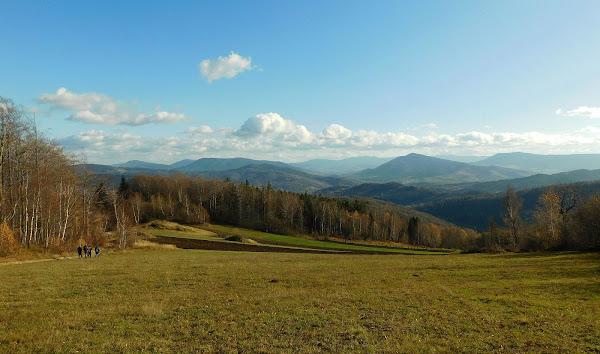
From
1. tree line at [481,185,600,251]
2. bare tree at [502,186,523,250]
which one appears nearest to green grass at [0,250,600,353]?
tree line at [481,185,600,251]

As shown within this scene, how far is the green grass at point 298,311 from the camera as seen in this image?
483 inches

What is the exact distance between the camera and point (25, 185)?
140 feet

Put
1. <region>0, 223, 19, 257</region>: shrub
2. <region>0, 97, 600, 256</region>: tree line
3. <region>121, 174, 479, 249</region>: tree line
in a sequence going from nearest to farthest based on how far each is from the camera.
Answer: <region>0, 223, 19, 257</region>: shrub
<region>0, 97, 600, 256</region>: tree line
<region>121, 174, 479, 249</region>: tree line

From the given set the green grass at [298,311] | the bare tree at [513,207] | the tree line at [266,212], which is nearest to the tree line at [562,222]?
the bare tree at [513,207]

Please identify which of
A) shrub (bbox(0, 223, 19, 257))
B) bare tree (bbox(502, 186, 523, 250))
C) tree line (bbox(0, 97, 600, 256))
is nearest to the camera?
shrub (bbox(0, 223, 19, 257))

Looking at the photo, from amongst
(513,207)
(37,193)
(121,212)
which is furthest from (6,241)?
(513,207)

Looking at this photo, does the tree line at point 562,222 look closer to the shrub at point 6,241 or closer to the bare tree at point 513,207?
the bare tree at point 513,207

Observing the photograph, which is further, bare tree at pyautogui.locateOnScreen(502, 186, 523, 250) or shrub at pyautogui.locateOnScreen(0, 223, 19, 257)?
bare tree at pyautogui.locateOnScreen(502, 186, 523, 250)

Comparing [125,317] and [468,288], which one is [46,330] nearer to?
[125,317]

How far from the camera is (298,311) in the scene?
16.8 meters

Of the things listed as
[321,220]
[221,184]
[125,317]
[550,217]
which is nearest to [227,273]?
[125,317]

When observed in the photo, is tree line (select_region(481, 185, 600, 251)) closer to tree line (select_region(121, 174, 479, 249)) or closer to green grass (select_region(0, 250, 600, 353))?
green grass (select_region(0, 250, 600, 353))

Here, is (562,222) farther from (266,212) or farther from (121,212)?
(266,212)

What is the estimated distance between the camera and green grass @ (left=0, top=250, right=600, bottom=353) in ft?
40.3
